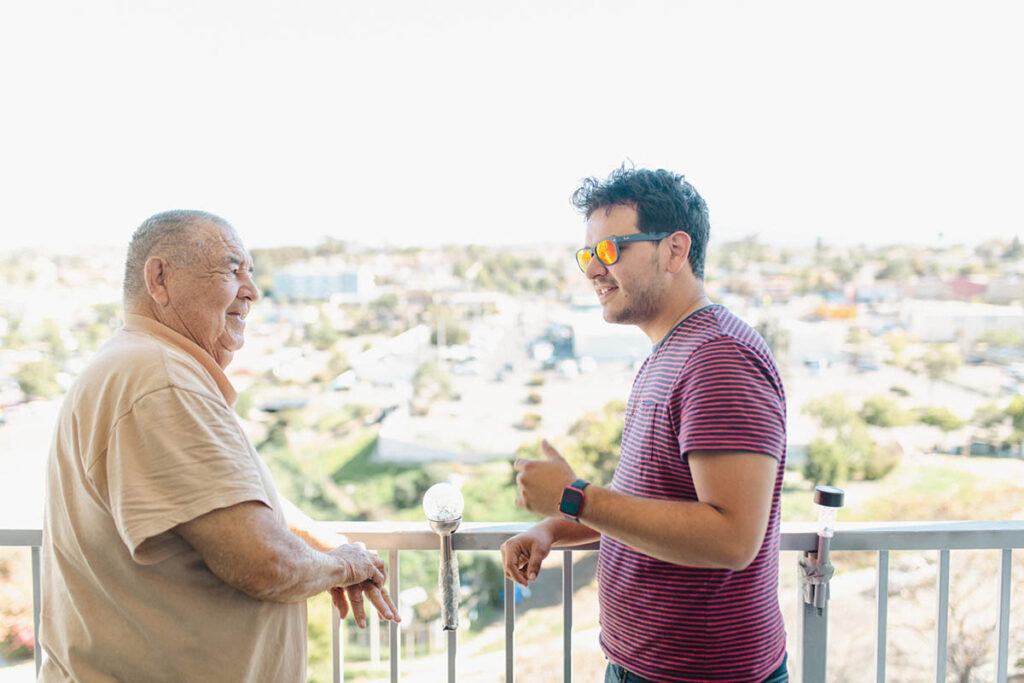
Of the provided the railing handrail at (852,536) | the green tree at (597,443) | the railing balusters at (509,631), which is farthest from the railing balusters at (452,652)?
the green tree at (597,443)

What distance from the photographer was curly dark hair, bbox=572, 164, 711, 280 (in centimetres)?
136

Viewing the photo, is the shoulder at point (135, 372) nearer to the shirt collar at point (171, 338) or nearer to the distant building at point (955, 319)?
the shirt collar at point (171, 338)

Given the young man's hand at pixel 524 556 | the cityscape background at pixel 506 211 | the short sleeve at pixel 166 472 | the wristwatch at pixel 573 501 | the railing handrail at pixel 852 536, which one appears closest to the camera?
the short sleeve at pixel 166 472

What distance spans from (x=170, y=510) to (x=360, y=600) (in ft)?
1.68

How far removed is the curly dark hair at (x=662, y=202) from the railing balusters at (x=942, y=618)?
98cm

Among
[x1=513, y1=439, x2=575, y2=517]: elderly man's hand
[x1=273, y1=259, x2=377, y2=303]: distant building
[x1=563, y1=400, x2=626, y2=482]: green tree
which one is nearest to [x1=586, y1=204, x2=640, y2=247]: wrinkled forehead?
Answer: [x1=513, y1=439, x2=575, y2=517]: elderly man's hand

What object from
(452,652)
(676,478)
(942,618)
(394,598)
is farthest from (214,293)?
(942,618)

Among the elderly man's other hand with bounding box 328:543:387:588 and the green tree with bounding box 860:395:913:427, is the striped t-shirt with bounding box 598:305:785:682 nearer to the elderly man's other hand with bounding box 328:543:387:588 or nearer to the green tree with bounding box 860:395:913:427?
the elderly man's other hand with bounding box 328:543:387:588

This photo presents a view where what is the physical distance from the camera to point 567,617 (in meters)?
1.66

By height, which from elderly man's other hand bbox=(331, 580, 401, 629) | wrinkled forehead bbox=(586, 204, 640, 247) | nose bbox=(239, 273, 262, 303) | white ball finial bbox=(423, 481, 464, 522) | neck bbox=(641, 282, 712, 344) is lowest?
elderly man's other hand bbox=(331, 580, 401, 629)

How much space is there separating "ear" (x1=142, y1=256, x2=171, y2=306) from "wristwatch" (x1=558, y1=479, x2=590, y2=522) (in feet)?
2.71

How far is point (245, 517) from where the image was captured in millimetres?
1102

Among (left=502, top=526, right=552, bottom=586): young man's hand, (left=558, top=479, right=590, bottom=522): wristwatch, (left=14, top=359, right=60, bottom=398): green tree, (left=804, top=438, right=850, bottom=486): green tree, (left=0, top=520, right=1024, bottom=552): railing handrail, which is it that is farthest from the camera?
(left=14, top=359, right=60, bottom=398): green tree

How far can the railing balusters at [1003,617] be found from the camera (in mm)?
1649
